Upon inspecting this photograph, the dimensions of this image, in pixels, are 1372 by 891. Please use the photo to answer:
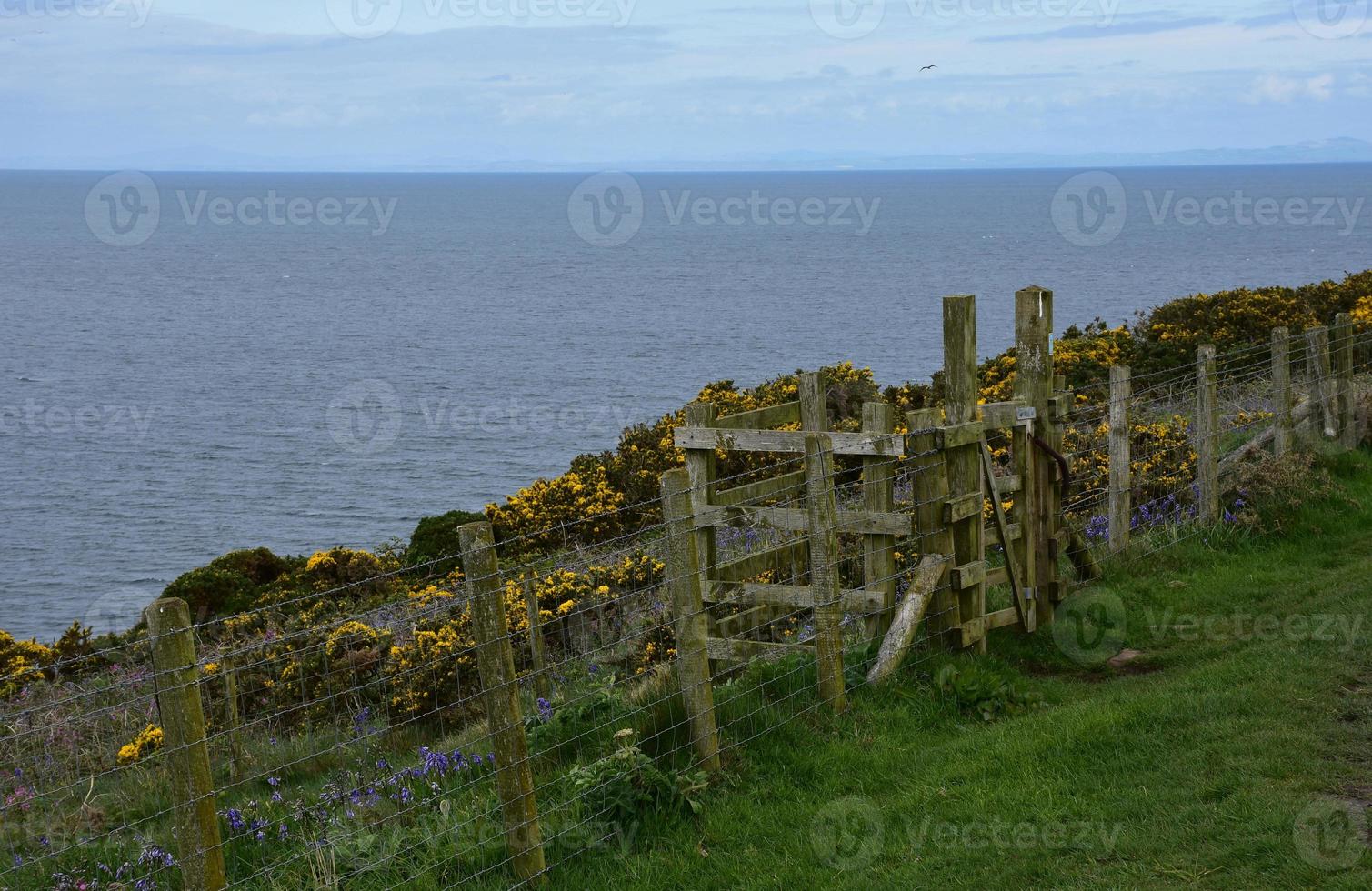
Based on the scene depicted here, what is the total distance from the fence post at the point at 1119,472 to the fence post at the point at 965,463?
2.88 m

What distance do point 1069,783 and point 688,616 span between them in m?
2.27

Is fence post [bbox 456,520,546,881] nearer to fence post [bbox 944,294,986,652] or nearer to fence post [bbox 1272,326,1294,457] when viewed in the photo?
fence post [bbox 944,294,986,652]

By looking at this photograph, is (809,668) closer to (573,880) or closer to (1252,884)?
(573,880)

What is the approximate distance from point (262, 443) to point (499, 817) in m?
41.5

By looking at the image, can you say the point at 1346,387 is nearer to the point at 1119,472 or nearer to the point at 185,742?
the point at 1119,472

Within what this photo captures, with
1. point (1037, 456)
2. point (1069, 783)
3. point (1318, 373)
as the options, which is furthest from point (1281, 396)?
point (1069, 783)

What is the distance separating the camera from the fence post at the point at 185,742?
532cm

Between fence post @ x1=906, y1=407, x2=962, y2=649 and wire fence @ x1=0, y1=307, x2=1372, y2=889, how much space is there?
17 mm

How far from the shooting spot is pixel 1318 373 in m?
14.3

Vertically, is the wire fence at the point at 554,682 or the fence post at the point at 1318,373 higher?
the fence post at the point at 1318,373

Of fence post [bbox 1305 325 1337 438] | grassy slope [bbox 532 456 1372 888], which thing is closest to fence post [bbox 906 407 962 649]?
grassy slope [bbox 532 456 1372 888]

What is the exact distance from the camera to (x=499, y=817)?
683 cm

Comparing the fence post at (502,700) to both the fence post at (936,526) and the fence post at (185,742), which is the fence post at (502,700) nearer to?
the fence post at (185,742)

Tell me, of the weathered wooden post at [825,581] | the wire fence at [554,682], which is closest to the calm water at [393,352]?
the wire fence at [554,682]
